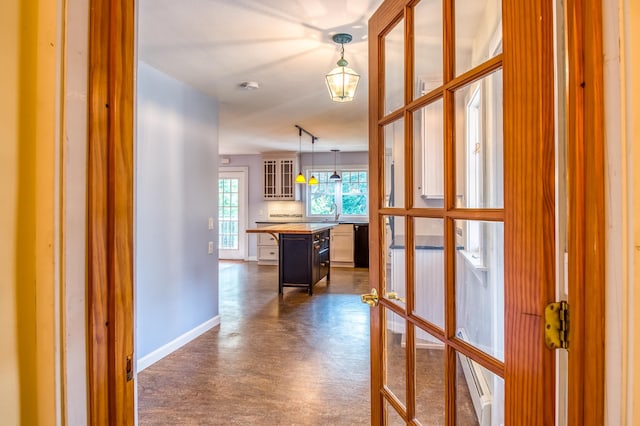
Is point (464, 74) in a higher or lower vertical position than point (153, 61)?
lower

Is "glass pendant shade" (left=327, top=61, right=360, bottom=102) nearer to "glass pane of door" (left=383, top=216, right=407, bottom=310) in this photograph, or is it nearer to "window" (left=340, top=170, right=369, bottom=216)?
"glass pane of door" (left=383, top=216, right=407, bottom=310)

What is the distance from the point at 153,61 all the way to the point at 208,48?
0.55 meters

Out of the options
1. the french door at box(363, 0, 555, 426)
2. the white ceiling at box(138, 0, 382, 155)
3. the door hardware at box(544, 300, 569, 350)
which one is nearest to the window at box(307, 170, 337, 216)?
the white ceiling at box(138, 0, 382, 155)

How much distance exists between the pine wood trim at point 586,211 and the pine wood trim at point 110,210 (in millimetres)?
935

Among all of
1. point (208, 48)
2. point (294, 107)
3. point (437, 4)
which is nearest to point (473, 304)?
point (437, 4)

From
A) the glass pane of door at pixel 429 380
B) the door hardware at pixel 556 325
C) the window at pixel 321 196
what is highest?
the window at pixel 321 196

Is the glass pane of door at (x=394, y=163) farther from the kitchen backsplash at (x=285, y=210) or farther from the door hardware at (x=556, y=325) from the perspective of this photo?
the kitchen backsplash at (x=285, y=210)

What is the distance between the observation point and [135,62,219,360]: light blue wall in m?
2.81

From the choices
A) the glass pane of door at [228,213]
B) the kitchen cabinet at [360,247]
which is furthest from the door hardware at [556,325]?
the glass pane of door at [228,213]

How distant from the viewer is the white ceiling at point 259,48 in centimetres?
207

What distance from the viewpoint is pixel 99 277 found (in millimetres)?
759

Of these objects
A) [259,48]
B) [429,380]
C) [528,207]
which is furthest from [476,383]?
[259,48]

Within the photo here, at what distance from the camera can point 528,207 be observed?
2.38ft
